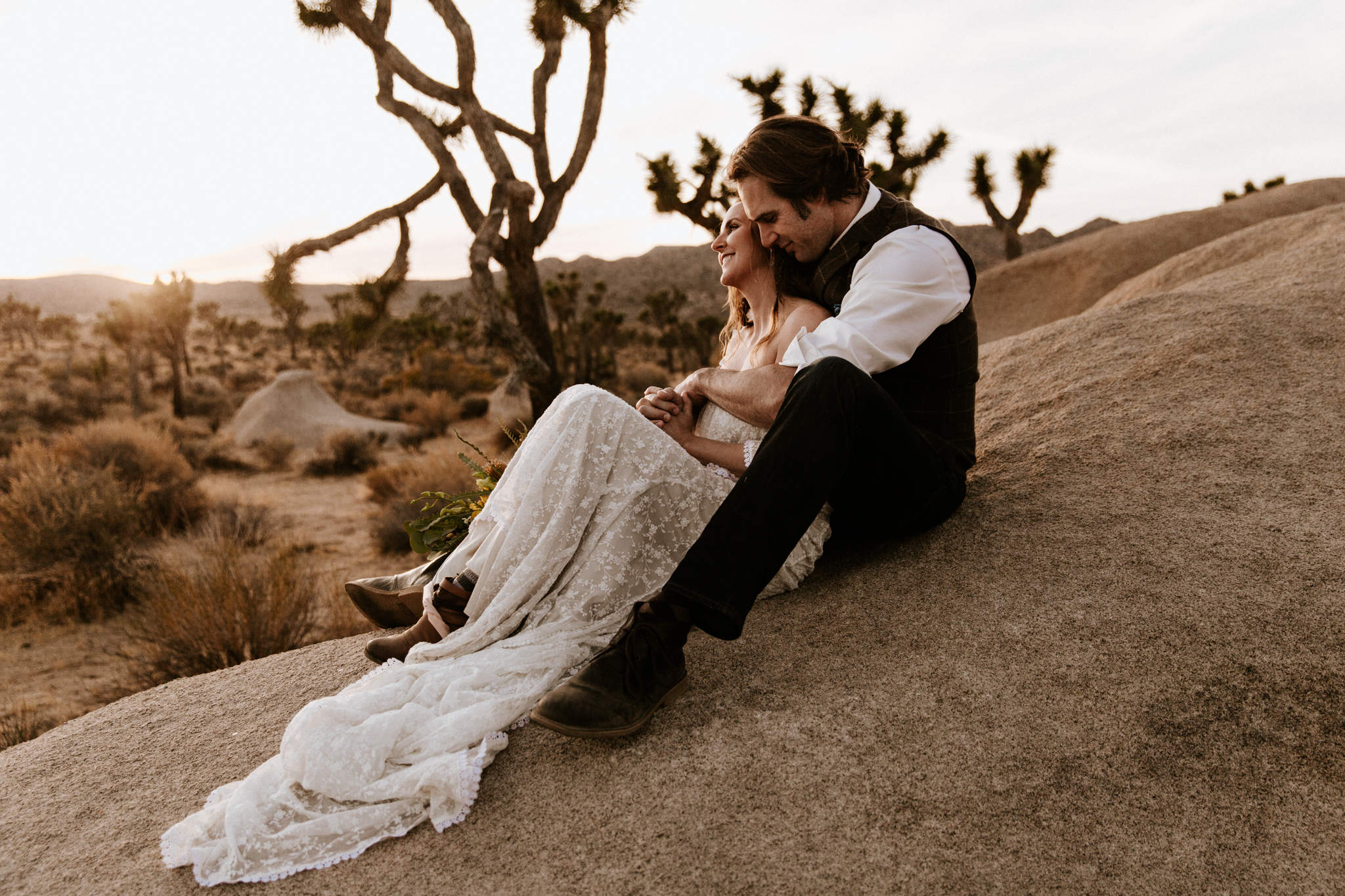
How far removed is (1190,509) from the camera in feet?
8.35

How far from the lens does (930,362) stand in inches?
100.0

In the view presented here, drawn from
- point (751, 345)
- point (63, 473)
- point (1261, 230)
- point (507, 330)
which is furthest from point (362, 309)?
point (1261, 230)

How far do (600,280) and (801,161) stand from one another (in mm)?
38021

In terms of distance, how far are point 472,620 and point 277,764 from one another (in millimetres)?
659

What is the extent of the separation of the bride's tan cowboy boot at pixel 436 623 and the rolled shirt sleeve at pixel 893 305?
4.43 ft

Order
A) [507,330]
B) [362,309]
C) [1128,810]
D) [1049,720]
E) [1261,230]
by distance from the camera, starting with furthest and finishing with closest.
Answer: [362,309] → [507,330] → [1261,230] → [1049,720] → [1128,810]

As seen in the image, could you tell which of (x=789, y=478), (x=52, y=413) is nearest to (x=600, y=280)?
(x=52, y=413)

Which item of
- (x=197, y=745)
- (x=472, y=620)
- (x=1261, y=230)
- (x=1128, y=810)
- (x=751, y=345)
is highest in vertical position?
(x=1261, y=230)

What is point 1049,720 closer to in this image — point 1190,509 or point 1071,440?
point 1190,509

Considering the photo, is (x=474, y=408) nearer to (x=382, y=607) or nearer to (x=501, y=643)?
(x=382, y=607)

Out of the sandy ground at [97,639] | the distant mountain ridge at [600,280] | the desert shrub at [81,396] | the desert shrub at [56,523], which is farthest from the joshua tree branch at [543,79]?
the distant mountain ridge at [600,280]

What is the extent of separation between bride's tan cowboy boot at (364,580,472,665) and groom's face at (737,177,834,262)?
1681 millimetres

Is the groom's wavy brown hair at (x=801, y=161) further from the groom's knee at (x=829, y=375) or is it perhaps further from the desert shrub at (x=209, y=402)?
the desert shrub at (x=209, y=402)

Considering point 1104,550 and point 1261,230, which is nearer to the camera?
point 1104,550
